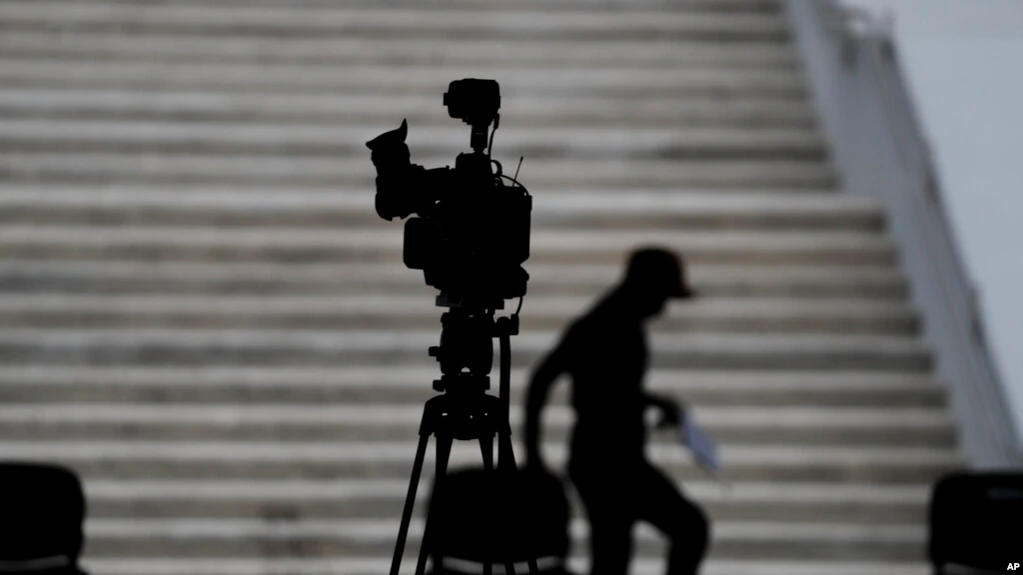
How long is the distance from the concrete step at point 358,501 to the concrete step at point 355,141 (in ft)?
7.86

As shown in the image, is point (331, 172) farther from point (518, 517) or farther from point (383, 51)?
point (518, 517)

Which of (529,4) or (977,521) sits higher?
(529,4)

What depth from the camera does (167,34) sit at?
10523mm

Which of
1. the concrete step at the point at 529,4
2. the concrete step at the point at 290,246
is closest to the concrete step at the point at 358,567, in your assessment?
the concrete step at the point at 290,246

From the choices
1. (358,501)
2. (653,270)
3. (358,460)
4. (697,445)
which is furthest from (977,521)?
(358,460)

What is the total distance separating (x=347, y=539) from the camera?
7484 millimetres

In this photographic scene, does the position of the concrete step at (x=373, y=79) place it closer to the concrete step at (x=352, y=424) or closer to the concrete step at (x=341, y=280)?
the concrete step at (x=341, y=280)

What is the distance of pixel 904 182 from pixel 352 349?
292 centimetres

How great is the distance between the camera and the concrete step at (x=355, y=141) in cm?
949

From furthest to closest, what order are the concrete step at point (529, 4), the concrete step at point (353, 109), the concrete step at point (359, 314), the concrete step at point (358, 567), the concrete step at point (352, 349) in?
the concrete step at point (529, 4), the concrete step at point (353, 109), the concrete step at point (359, 314), the concrete step at point (352, 349), the concrete step at point (358, 567)

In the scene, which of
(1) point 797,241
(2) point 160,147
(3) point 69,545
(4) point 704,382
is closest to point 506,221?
(3) point 69,545

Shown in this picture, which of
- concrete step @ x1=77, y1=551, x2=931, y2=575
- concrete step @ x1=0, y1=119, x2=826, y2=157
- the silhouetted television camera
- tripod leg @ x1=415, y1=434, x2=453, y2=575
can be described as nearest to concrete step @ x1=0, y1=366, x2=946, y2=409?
concrete step @ x1=77, y1=551, x2=931, y2=575

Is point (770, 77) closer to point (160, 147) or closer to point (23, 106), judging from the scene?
point (160, 147)

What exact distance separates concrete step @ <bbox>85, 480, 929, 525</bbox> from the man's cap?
91.5 inches
